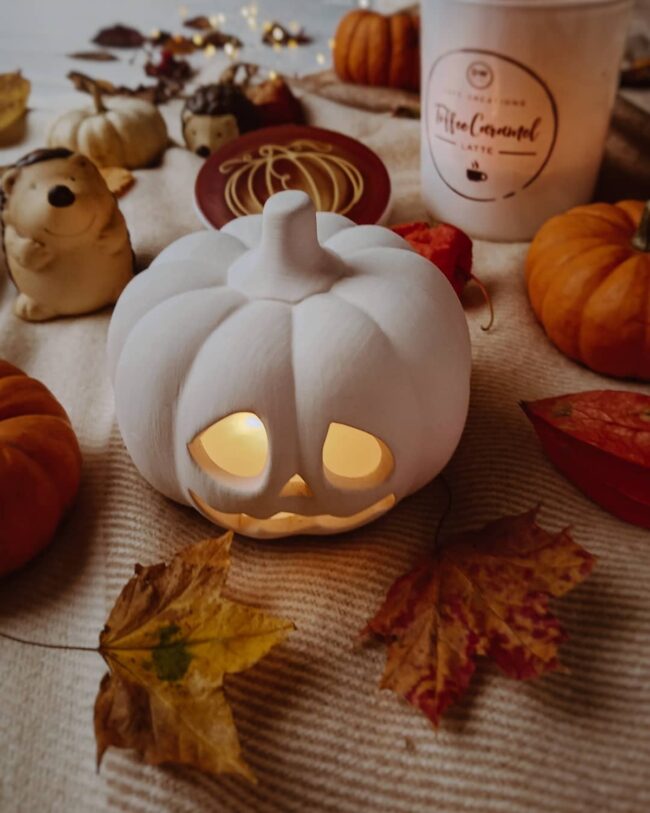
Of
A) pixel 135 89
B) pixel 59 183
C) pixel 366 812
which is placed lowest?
pixel 366 812

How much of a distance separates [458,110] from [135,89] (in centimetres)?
93

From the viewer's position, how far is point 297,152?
110 cm

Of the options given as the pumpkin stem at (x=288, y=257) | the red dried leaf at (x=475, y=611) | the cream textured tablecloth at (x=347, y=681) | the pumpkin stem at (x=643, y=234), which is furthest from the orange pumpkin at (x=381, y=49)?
the red dried leaf at (x=475, y=611)

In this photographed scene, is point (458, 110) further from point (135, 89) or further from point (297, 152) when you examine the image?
point (135, 89)

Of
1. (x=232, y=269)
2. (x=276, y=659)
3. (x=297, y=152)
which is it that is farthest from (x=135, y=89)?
(x=276, y=659)

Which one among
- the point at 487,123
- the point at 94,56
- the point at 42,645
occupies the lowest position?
the point at 42,645

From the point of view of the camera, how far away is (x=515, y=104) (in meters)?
0.94

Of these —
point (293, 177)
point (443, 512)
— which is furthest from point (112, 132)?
point (443, 512)

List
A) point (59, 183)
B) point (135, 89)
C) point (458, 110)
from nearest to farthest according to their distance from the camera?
point (59, 183), point (458, 110), point (135, 89)

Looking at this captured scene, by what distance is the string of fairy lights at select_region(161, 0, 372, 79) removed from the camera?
1795mm

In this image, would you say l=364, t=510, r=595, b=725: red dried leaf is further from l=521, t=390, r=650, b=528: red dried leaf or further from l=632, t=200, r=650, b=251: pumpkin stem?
l=632, t=200, r=650, b=251: pumpkin stem

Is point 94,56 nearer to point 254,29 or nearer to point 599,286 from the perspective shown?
point 254,29

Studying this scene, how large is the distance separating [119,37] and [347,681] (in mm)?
1881

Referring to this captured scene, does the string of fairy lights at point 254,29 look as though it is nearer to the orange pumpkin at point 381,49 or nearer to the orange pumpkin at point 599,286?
the orange pumpkin at point 381,49
